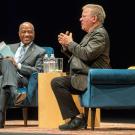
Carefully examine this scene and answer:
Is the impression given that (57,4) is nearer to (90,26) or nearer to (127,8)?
(127,8)

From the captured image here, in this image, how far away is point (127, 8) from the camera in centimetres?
823

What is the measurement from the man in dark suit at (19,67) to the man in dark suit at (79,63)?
51 cm

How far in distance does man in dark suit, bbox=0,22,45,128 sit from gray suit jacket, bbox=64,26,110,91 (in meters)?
0.62

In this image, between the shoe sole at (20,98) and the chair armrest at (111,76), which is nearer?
the chair armrest at (111,76)

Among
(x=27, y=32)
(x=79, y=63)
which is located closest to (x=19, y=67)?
(x=27, y=32)

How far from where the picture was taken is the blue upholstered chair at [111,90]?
479 cm

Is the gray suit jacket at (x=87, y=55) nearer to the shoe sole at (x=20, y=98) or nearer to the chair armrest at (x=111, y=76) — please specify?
the chair armrest at (x=111, y=76)

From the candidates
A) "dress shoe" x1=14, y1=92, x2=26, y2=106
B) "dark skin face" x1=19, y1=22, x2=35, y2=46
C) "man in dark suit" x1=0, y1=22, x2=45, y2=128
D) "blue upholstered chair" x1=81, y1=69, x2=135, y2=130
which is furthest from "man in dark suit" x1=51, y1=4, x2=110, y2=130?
"dark skin face" x1=19, y1=22, x2=35, y2=46

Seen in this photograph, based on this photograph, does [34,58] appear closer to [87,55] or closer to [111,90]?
[87,55]

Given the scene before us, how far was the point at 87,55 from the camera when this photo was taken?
484 centimetres

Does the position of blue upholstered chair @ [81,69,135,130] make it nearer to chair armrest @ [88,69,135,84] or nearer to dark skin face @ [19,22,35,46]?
chair armrest @ [88,69,135,84]

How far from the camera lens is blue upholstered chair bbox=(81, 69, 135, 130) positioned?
189 inches

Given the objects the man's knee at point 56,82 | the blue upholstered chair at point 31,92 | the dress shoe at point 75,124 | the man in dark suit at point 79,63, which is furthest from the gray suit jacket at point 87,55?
the blue upholstered chair at point 31,92

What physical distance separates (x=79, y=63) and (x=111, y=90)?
0.38m
